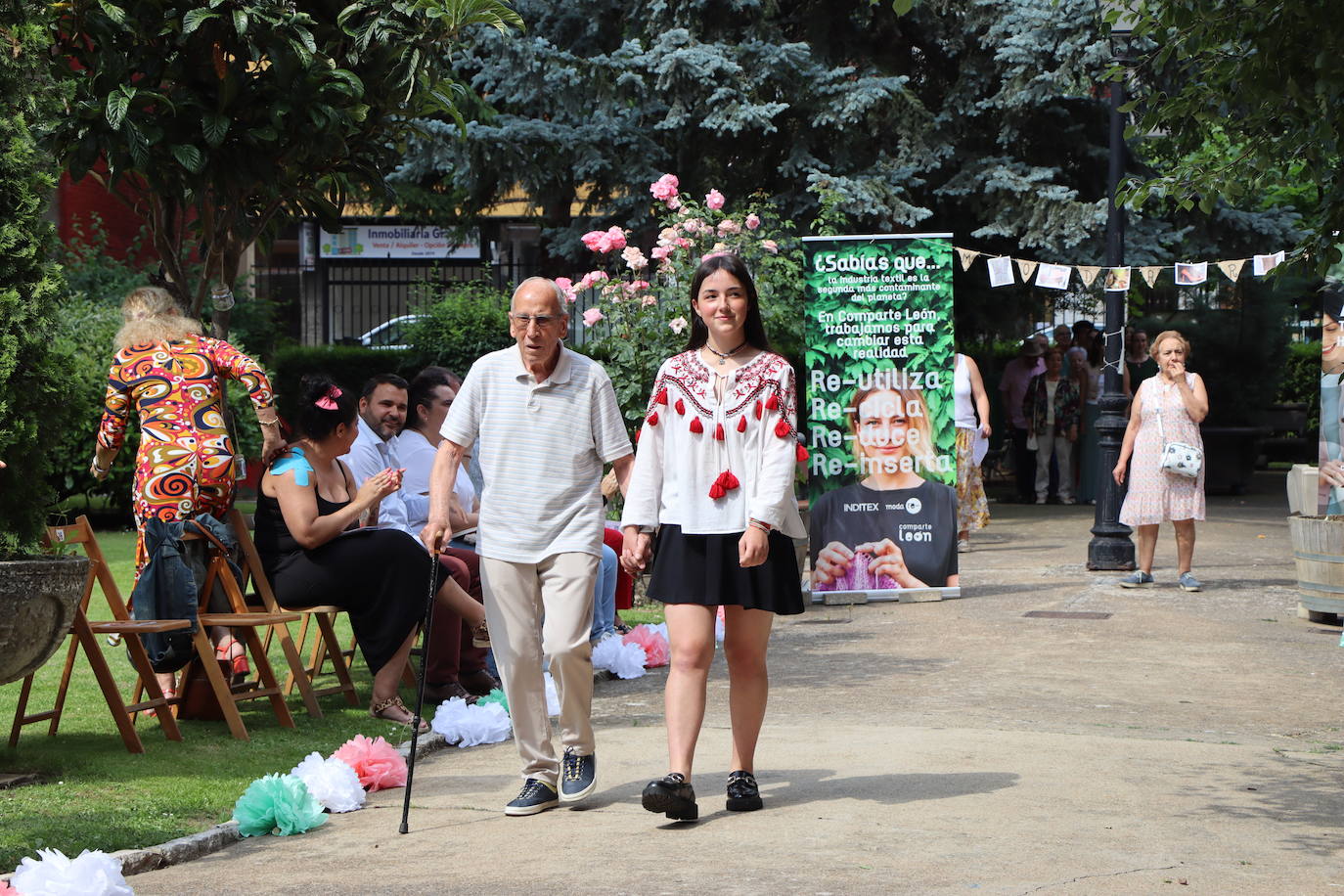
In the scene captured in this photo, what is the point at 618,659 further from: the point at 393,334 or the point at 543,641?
the point at 393,334

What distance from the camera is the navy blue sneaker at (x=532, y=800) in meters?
5.88

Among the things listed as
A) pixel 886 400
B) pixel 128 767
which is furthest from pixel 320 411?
pixel 886 400

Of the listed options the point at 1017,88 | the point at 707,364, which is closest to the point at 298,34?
the point at 707,364

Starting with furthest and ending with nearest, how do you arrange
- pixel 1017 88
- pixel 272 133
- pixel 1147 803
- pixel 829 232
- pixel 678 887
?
pixel 1017 88, pixel 829 232, pixel 272 133, pixel 1147 803, pixel 678 887

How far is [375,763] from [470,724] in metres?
0.98

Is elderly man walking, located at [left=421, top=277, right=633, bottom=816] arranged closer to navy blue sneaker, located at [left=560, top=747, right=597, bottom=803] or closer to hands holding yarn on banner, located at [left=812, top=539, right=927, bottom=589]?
navy blue sneaker, located at [left=560, top=747, right=597, bottom=803]

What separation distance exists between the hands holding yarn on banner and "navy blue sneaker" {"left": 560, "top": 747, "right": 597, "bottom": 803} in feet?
21.3

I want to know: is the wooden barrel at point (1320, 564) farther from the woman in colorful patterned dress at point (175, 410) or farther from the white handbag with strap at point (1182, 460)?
the woman in colorful patterned dress at point (175, 410)

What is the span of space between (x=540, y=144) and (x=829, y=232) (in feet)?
14.4

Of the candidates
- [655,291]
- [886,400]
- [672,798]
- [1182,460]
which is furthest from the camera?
[655,291]

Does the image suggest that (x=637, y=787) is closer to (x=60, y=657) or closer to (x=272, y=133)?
(x=272, y=133)

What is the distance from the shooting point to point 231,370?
791cm

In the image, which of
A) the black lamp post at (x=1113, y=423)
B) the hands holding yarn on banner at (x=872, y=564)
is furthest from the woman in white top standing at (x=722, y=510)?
the black lamp post at (x=1113, y=423)

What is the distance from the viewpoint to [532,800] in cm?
591
